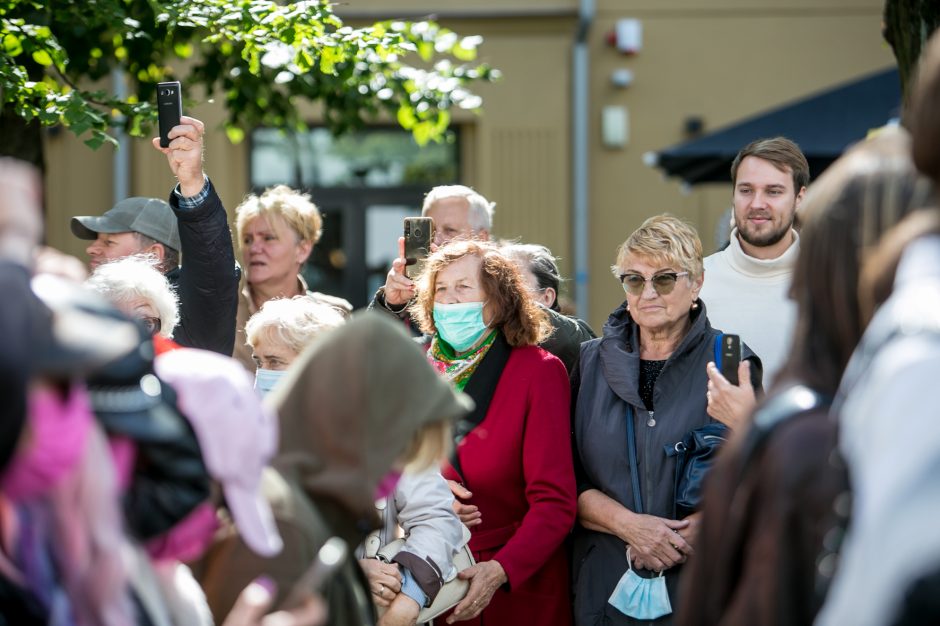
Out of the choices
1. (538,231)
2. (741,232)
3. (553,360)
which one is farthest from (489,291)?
(538,231)

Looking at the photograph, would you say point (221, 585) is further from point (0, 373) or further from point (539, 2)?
point (539, 2)

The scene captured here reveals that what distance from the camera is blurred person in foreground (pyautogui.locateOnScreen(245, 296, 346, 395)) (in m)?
4.01

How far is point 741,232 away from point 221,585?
2.81 metres

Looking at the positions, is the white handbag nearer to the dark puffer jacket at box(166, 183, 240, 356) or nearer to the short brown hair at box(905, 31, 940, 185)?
the dark puffer jacket at box(166, 183, 240, 356)

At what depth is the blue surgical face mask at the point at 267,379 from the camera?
13.1 ft

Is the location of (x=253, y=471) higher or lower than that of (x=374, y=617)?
higher

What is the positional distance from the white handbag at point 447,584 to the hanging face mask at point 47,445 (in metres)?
1.95

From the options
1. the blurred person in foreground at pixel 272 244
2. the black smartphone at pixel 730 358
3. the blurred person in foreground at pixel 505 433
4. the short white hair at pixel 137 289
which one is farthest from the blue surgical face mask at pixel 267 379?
the blurred person in foreground at pixel 272 244

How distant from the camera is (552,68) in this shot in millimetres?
11234

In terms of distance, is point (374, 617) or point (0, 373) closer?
point (0, 373)

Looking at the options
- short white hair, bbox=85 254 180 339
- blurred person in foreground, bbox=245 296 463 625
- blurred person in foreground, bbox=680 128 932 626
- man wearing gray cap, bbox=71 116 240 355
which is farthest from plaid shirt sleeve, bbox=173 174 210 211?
blurred person in foreground, bbox=680 128 932 626

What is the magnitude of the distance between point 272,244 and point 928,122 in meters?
3.97

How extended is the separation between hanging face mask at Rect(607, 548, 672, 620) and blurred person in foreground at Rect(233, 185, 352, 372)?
2177mm

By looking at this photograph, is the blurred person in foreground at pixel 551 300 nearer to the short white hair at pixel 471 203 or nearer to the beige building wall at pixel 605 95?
the short white hair at pixel 471 203
